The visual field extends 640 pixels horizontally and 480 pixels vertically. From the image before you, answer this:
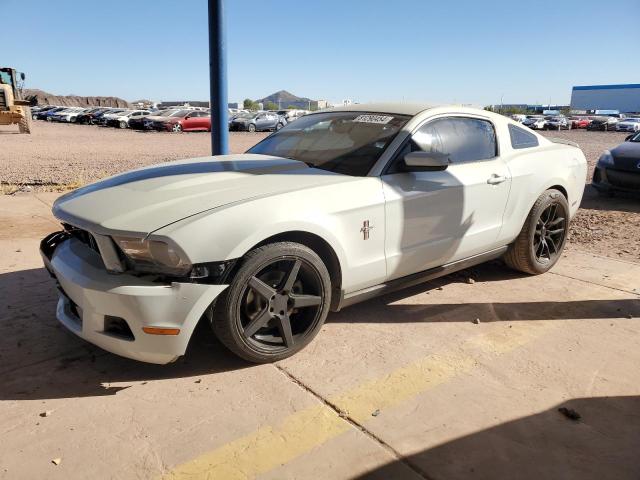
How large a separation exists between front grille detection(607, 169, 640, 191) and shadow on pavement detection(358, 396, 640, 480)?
6878 millimetres

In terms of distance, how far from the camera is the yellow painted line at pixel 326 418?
86.8 inches

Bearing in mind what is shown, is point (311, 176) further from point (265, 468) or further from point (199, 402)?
point (265, 468)

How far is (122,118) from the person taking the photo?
36469 mm

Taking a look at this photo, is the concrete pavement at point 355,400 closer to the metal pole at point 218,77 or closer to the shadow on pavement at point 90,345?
the shadow on pavement at point 90,345

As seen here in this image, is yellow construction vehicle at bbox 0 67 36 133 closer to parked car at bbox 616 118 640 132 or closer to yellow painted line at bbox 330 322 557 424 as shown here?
yellow painted line at bbox 330 322 557 424

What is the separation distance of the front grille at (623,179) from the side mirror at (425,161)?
21.4ft

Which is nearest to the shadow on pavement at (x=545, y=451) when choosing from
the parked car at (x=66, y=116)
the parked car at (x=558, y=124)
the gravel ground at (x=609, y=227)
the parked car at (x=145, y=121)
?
the gravel ground at (x=609, y=227)

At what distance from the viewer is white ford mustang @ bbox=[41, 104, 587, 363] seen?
261 centimetres

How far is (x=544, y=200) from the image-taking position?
448 centimetres

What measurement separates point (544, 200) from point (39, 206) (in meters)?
6.46

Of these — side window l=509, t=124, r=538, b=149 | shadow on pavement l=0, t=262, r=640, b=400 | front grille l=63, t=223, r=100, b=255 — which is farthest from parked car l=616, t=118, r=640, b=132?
front grille l=63, t=223, r=100, b=255

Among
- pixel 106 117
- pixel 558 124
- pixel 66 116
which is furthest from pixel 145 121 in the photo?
pixel 558 124

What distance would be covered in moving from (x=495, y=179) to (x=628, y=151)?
5945 millimetres

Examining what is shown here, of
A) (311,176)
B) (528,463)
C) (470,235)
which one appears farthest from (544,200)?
(528,463)
